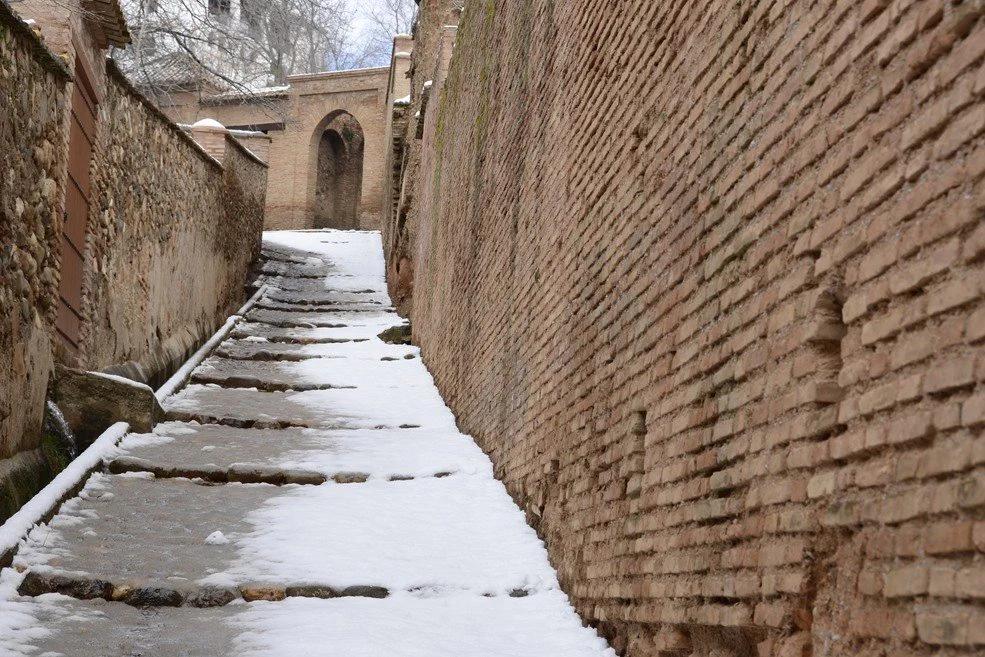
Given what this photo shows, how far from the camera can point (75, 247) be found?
7367mm

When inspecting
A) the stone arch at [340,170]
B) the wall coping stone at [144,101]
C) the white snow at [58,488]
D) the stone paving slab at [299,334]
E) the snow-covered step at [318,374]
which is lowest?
the white snow at [58,488]

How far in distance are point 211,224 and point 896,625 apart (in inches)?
454

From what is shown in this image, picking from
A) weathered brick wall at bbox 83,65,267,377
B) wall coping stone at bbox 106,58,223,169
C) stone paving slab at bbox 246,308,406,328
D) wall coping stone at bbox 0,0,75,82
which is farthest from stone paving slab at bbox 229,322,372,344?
wall coping stone at bbox 0,0,75,82

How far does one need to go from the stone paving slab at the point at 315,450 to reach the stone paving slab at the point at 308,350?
128 inches

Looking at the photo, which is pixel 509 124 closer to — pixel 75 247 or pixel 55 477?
pixel 75 247

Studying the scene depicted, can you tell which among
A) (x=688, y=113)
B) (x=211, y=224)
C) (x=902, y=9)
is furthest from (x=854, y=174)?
(x=211, y=224)

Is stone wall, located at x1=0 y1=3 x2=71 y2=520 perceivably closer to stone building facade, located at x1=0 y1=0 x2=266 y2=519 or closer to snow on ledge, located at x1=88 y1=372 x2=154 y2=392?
stone building facade, located at x1=0 y1=0 x2=266 y2=519

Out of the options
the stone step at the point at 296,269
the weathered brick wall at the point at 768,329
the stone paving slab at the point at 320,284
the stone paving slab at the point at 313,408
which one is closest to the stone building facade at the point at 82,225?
the stone paving slab at the point at 313,408

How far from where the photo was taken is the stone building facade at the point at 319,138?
3009 cm

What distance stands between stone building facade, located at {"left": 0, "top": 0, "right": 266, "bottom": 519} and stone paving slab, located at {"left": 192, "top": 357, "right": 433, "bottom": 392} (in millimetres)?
477

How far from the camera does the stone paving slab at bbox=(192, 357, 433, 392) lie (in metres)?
10.2

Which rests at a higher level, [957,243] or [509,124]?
[509,124]

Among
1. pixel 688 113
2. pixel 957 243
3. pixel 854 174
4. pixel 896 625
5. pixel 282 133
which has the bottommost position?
pixel 896 625

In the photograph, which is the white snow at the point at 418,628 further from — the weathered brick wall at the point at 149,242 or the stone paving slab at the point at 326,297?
the stone paving slab at the point at 326,297
